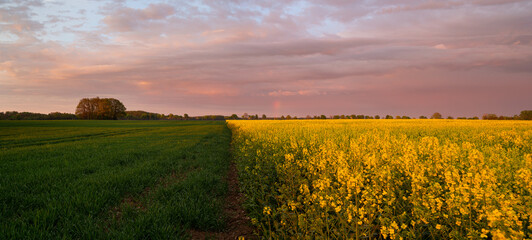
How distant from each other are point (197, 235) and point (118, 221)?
1.76 meters

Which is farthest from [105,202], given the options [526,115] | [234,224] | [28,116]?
[28,116]

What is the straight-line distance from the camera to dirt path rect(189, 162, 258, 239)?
16.9 feet

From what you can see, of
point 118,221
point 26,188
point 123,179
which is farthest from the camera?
point 123,179

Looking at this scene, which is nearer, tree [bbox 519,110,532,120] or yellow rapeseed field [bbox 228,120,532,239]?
yellow rapeseed field [bbox 228,120,532,239]

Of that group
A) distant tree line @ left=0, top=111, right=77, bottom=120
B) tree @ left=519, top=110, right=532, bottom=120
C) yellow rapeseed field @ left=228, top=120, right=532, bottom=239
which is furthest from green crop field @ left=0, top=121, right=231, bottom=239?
distant tree line @ left=0, top=111, right=77, bottom=120

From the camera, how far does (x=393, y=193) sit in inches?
→ 155

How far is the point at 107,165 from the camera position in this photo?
10.7 meters

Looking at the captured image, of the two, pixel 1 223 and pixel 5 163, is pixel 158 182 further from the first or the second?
pixel 5 163

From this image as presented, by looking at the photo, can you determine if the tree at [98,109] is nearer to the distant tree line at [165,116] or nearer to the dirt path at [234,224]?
the distant tree line at [165,116]

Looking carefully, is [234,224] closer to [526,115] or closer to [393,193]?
[393,193]

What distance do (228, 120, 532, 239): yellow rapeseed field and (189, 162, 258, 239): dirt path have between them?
1.00 ft

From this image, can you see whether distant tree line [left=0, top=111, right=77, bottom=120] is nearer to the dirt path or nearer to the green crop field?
the green crop field

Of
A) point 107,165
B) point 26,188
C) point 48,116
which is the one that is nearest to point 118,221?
point 26,188

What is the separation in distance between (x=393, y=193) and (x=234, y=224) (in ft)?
11.6
